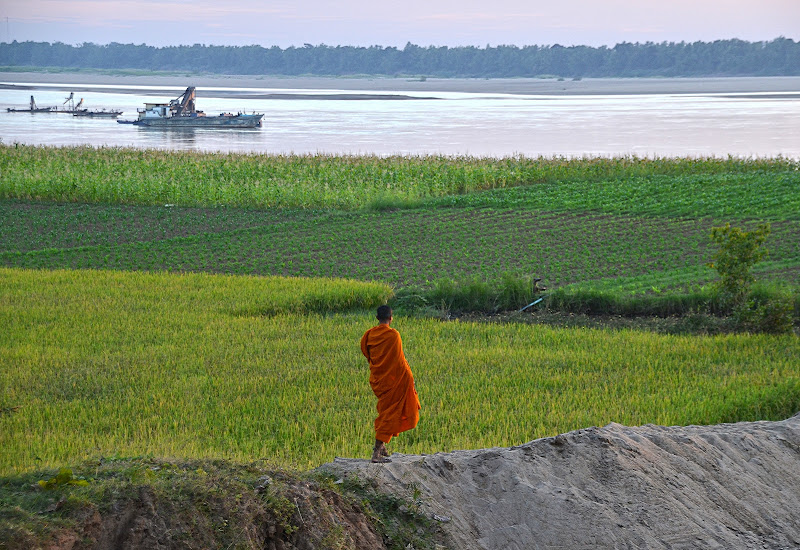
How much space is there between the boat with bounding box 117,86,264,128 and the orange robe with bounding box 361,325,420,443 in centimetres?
7260

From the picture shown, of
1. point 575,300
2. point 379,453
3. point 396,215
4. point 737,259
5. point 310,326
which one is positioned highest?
point 737,259

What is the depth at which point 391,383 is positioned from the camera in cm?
762

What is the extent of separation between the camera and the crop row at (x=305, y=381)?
377 inches

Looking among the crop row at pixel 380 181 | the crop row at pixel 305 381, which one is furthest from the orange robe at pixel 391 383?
the crop row at pixel 380 181

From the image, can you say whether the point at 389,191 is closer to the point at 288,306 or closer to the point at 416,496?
the point at 288,306

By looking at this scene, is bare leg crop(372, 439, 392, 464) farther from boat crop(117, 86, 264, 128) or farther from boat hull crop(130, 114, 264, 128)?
boat crop(117, 86, 264, 128)

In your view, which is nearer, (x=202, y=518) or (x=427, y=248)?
(x=202, y=518)

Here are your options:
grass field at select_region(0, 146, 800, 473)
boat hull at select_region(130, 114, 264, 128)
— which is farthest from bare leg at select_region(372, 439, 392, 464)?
boat hull at select_region(130, 114, 264, 128)

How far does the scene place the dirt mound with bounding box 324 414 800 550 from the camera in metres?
6.90

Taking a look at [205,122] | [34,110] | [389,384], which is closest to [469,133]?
[205,122]

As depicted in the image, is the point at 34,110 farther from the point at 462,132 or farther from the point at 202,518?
the point at 202,518

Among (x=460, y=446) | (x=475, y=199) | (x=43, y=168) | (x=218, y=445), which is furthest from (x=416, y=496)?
(x=43, y=168)

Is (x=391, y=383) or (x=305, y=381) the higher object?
(x=391, y=383)

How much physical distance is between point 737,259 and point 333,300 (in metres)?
7.60
